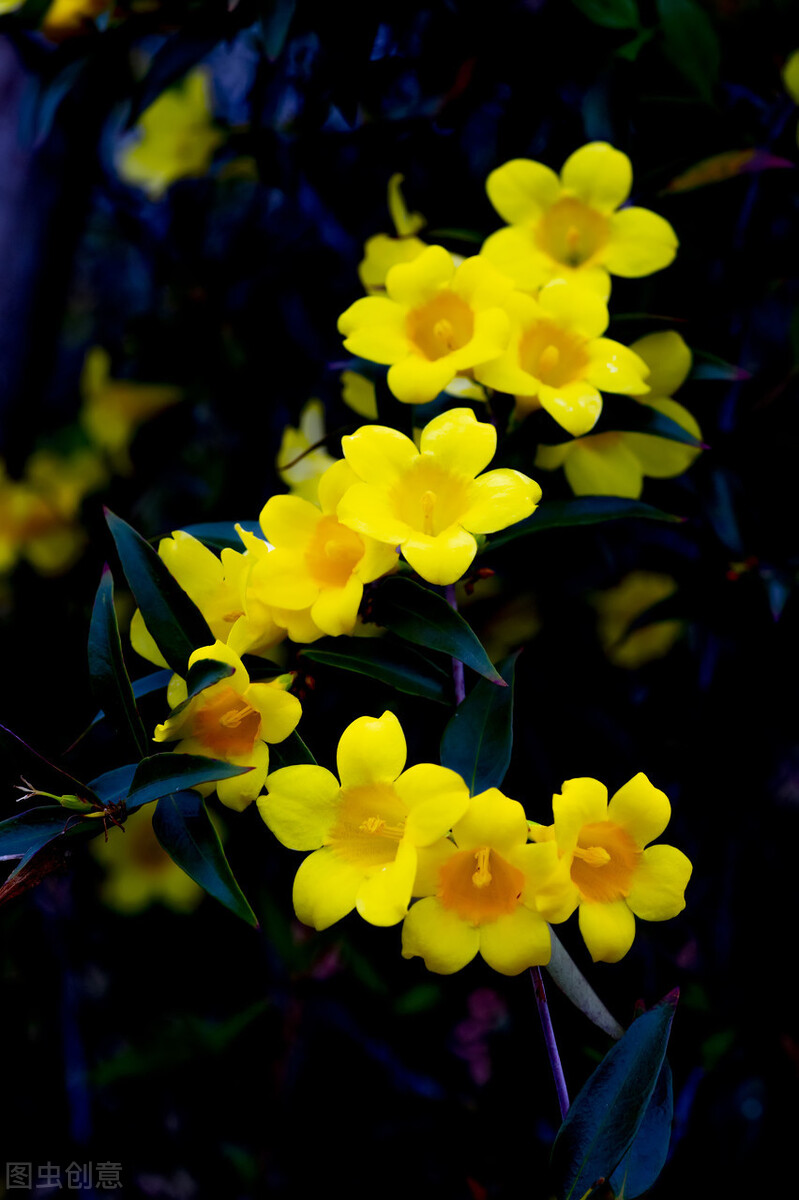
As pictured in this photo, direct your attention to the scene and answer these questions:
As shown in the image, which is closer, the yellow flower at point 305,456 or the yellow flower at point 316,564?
the yellow flower at point 316,564

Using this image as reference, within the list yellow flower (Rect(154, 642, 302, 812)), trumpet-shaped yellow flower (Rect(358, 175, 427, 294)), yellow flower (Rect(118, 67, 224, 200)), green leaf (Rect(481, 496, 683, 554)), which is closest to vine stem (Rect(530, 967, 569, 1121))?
yellow flower (Rect(154, 642, 302, 812))

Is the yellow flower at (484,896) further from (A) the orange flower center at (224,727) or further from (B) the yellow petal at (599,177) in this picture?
(B) the yellow petal at (599,177)

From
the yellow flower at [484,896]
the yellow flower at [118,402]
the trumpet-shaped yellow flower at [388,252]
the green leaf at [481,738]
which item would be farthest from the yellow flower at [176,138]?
the yellow flower at [484,896]

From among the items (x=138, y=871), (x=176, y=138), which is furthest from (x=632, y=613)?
(x=176, y=138)

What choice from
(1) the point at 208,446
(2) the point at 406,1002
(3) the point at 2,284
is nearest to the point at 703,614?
(2) the point at 406,1002

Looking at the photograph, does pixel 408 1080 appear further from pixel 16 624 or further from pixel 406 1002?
pixel 16 624

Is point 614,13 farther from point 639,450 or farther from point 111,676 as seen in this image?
point 111,676
